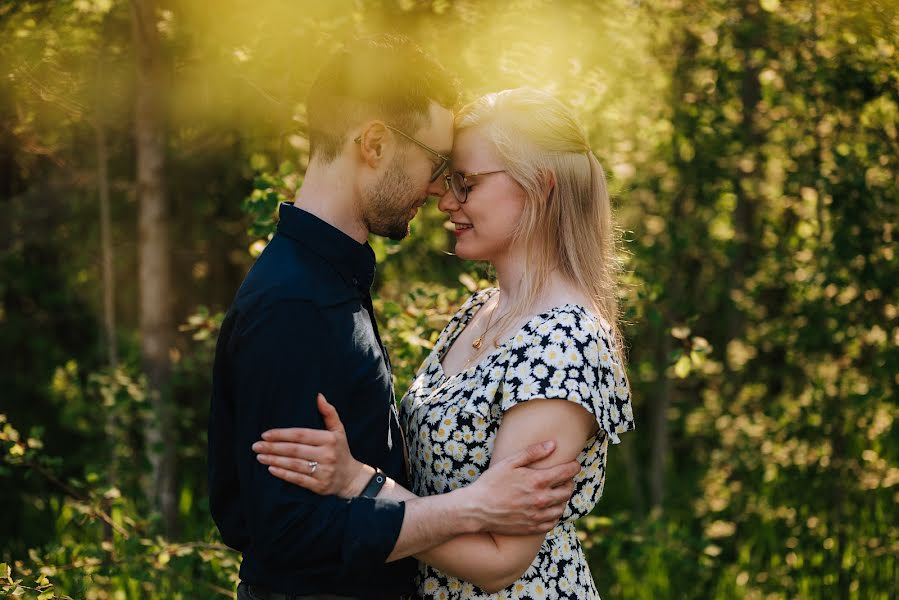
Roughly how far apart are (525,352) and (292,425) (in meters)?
0.57

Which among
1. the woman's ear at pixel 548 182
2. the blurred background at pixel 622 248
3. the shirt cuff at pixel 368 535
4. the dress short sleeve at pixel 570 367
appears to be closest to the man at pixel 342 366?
the shirt cuff at pixel 368 535

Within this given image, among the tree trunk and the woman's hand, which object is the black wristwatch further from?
the tree trunk

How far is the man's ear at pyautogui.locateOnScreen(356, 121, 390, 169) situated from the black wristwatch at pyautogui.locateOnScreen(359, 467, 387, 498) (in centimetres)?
74

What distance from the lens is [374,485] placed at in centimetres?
207

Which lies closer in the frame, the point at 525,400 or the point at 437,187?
the point at 525,400

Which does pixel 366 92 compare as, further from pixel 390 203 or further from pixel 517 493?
pixel 517 493

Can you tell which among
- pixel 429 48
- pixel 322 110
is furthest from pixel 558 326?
pixel 429 48

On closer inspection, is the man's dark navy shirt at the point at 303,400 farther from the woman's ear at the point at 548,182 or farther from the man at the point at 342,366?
the woman's ear at the point at 548,182

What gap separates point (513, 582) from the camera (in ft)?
7.27

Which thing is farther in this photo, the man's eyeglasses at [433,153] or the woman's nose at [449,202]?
the woman's nose at [449,202]

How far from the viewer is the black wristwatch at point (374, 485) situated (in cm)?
205

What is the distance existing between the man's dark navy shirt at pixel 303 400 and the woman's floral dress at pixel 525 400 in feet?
0.48

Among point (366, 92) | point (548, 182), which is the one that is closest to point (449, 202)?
point (548, 182)

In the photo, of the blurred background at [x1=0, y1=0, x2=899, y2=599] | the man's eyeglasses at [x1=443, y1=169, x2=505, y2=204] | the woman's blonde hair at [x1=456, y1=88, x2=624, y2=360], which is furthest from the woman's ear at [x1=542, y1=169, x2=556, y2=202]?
the blurred background at [x1=0, y1=0, x2=899, y2=599]
